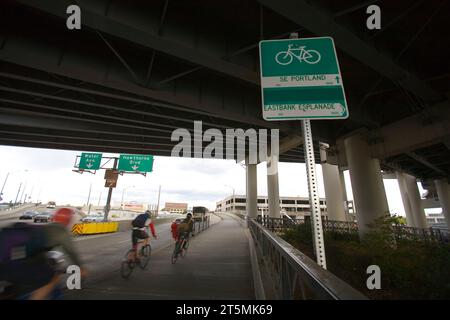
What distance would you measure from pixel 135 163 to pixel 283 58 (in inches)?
984

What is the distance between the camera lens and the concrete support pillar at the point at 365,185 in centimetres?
1415

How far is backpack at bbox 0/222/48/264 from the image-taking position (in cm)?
270

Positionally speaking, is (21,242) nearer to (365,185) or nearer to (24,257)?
(24,257)

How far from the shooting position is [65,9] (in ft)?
20.5

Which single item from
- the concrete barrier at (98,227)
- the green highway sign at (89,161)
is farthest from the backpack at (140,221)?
the green highway sign at (89,161)

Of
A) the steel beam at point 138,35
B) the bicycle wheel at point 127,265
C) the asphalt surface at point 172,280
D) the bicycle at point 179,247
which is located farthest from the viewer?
the bicycle at point 179,247

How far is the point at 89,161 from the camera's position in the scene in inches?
935

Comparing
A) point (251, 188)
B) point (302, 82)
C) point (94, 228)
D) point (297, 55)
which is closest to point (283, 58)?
point (297, 55)

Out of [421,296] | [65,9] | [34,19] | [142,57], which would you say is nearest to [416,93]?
[421,296]

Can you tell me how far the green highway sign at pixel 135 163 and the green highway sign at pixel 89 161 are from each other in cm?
230

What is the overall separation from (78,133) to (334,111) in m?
21.3

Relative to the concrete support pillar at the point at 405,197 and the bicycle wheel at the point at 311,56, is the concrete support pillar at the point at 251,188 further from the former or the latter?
the bicycle wheel at the point at 311,56

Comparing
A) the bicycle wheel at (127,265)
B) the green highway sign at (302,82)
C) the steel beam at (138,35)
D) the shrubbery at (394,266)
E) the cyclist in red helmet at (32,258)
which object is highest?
the steel beam at (138,35)

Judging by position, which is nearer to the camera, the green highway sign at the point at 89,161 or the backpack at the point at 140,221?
the backpack at the point at 140,221
